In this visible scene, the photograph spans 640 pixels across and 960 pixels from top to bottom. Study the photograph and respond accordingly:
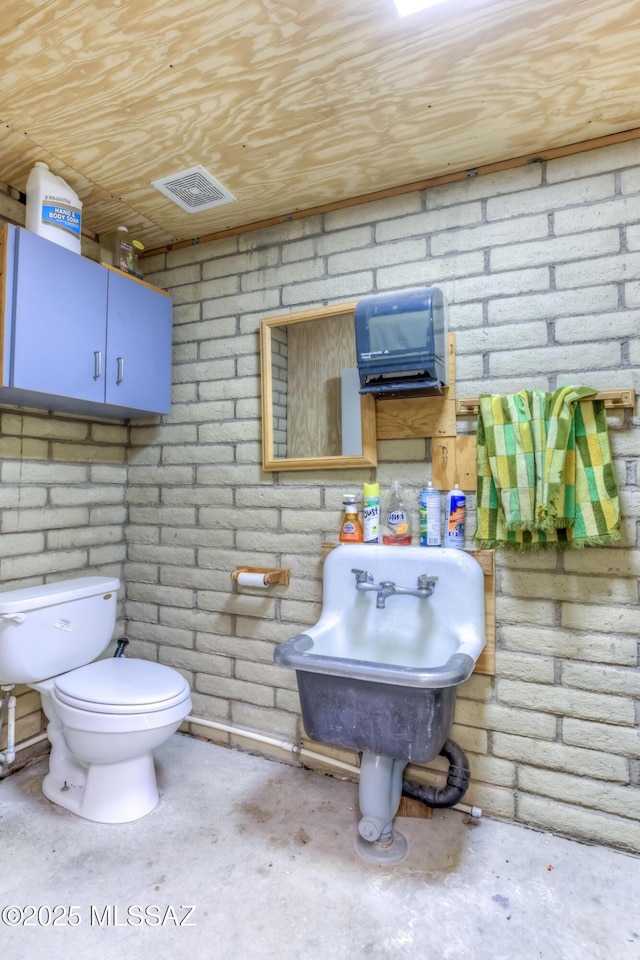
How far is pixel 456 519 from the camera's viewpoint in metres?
1.79

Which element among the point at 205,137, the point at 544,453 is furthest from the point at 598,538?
the point at 205,137

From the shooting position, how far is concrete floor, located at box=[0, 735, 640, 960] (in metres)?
1.29

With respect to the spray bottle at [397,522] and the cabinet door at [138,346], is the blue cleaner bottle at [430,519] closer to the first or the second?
the spray bottle at [397,522]

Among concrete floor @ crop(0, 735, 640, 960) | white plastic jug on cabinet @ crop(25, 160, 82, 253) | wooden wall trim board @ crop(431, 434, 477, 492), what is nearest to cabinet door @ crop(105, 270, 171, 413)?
white plastic jug on cabinet @ crop(25, 160, 82, 253)

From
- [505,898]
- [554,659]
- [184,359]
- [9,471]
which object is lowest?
[505,898]

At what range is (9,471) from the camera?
2.05 m

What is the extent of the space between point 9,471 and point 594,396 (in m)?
2.20

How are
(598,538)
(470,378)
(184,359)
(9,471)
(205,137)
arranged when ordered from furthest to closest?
1. (184,359)
2. (9,471)
3. (470,378)
4. (205,137)
5. (598,538)

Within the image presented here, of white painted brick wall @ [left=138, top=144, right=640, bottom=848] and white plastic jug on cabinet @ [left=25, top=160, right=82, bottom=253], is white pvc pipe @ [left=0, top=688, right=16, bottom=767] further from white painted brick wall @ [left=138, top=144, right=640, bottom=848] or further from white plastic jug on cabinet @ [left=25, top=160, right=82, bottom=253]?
white plastic jug on cabinet @ [left=25, top=160, right=82, bottom=253]

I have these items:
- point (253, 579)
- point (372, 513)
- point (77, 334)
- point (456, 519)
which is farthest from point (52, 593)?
point (456, 519)

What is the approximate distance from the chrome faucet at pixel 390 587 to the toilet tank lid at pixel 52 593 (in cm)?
110

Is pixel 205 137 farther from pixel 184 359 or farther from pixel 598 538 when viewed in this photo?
pixel 598 538

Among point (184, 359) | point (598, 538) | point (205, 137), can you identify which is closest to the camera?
point (598, 538)

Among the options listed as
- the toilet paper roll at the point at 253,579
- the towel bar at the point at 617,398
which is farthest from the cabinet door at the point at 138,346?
the towel bar at the point at 617,398
